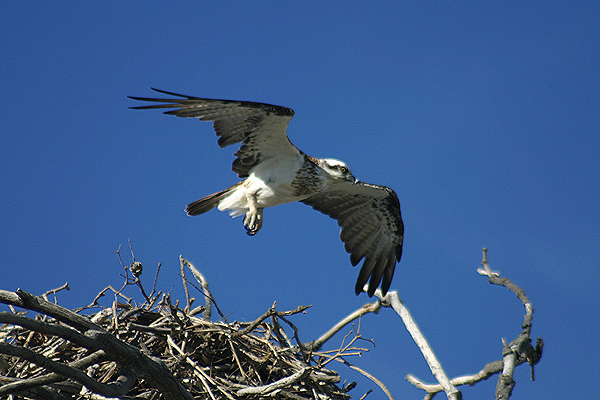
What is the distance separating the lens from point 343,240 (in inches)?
330

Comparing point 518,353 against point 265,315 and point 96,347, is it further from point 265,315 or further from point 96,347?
point 96,347

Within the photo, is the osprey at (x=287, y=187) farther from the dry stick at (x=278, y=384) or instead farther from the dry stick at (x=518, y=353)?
the dry stick at (x=518, y=353)

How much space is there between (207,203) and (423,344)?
10.8 ft

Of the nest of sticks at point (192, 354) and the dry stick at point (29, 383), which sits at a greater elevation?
the nest of sticks at point (192, 354)

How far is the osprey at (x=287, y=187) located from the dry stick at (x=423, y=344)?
1.65m

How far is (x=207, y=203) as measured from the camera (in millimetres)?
7500

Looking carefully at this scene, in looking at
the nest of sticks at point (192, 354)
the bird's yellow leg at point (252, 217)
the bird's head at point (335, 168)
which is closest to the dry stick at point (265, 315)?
the nest of sticks at point (192, 354)

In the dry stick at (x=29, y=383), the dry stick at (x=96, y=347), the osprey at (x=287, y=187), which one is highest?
the osprey at (x=287, y=187)

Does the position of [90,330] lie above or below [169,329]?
below

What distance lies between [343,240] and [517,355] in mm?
3908

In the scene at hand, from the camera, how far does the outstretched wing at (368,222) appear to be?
8.11 metres

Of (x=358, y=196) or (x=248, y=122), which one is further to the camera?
(x=358, y=196)

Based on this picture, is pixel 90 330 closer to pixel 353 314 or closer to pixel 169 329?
pixel 169 329

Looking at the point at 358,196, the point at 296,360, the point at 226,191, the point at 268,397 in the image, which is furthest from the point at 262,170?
the point at 268,397
